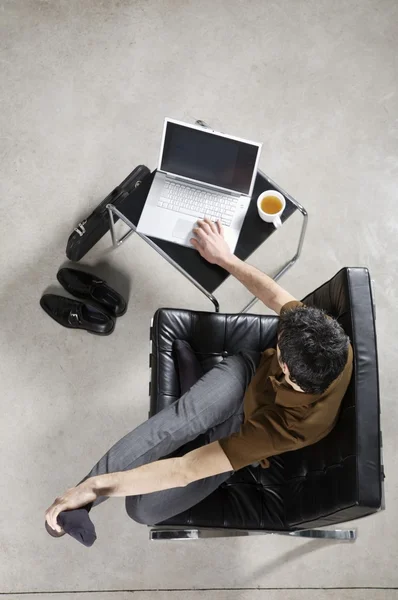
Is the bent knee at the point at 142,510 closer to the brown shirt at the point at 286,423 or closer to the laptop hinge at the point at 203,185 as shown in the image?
the brown shirt at the point at 286,423

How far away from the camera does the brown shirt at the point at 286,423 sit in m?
1.72

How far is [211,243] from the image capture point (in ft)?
7.71

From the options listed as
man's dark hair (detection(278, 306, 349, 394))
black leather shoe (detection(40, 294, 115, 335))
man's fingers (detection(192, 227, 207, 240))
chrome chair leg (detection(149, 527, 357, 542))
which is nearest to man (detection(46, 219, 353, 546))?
man's dark hair (detection(278, 306, 349, 394))

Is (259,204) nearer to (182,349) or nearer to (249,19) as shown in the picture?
(182,349)

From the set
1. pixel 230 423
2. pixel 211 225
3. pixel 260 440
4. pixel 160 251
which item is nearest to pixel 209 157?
pixel 211 225

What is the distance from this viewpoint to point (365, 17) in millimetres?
3336

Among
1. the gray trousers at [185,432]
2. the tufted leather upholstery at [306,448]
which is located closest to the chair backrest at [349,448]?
the tufted leather upholstery at [306,448]

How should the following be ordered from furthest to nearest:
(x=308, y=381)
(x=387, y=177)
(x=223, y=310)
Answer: (x=387, y=177)
(x=223, y=310)
(x=308, y=381)

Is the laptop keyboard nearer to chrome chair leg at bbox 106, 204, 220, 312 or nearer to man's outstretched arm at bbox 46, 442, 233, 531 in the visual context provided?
chrome chair leg at bbox 106, 204, 220, 312

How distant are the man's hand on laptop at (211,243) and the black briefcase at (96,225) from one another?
0.43 metres

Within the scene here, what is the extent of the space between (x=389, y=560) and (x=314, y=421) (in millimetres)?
1212

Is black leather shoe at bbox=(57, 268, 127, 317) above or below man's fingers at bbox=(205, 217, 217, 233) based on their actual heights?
below

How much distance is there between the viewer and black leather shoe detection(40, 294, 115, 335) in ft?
8.96

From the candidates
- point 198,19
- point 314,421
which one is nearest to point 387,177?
point 198,19
